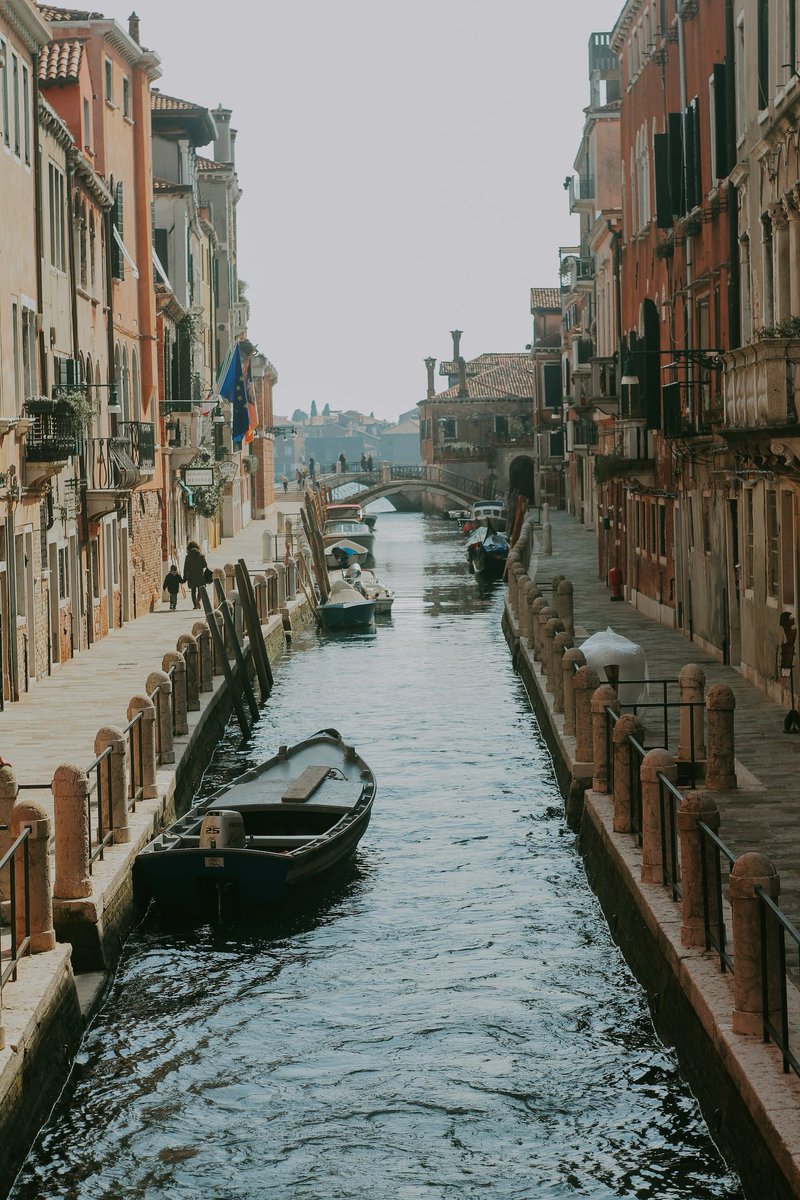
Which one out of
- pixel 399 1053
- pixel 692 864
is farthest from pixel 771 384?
pixel 399 1053

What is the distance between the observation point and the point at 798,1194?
286 inches

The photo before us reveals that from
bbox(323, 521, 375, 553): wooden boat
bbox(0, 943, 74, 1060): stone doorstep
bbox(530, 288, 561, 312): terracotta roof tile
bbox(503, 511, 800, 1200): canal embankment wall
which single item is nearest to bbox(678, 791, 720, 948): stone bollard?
bbox(503, 511, 800, 1200): canal embankment wall

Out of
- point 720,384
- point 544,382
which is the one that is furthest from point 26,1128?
point 544,382

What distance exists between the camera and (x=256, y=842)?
14820 mm

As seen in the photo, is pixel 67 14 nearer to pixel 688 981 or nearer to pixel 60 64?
pixel 60 64

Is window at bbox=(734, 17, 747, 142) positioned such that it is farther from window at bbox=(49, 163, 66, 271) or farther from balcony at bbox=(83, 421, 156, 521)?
balcony at bbox=(83, 421, 156, 521)

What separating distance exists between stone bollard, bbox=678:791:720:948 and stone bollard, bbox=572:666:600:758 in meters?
6.07

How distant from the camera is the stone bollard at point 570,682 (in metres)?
18.8

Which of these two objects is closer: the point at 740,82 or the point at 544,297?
the point at 740,82

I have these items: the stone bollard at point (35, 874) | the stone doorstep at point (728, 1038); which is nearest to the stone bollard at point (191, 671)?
the stone doorstep at point (728, 1038)

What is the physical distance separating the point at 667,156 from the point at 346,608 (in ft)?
52.3

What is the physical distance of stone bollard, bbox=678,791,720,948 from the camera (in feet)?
34.2

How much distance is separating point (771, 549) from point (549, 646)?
3.56m

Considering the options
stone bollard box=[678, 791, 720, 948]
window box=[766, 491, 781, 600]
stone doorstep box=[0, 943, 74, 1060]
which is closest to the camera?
stone doorstep box=[0, 943, 74, 1060]
